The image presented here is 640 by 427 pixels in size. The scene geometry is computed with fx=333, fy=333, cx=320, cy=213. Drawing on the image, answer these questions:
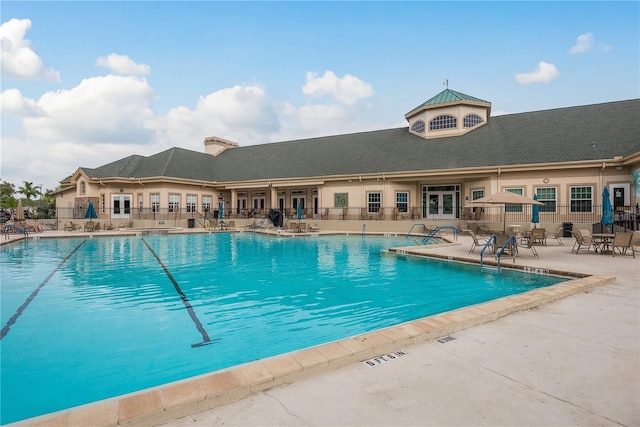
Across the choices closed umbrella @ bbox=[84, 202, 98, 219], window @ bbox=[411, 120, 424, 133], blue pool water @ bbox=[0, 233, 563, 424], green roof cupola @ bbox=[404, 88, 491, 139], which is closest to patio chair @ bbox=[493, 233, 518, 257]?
blue pool water @ bbox=[0, 233, 563, 424]

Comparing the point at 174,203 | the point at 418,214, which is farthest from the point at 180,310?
the point at 174,203

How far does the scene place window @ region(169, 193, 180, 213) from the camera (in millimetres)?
30453

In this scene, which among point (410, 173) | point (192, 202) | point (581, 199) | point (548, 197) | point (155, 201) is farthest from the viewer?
point (192, 202)

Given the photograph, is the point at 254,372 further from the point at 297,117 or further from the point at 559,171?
the point at 297,117

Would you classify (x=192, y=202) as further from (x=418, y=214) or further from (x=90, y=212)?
(x=418, y=214)

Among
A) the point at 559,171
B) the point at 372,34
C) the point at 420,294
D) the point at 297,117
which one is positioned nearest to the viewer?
the point at 420,294

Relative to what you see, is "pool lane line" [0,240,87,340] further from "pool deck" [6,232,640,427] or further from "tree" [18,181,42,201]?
"tree" [18,181,42,201]

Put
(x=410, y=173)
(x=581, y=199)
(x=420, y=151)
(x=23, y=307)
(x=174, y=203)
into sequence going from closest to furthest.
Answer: (x=23, y=307)
(x=581, y=199)
(x=410, y=173)
(x=420, y=151)
(x=174, y=203)

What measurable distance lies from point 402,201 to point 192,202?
19707 mm

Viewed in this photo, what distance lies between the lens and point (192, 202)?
3216cm

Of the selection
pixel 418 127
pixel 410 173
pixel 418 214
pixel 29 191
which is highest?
pixel 418 127

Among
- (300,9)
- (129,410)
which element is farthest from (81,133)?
(129,410)

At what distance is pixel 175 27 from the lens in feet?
50.2

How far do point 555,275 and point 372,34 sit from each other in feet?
47.1
